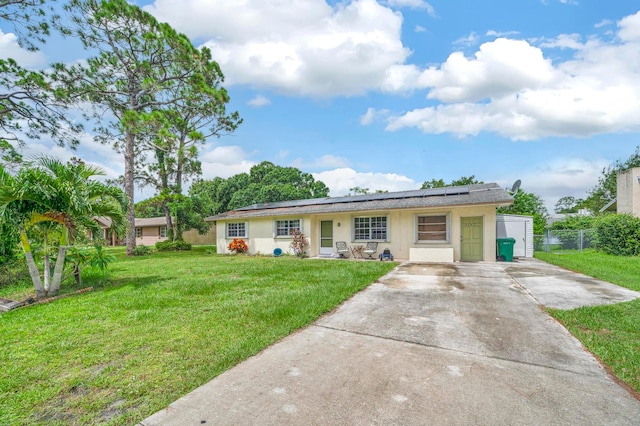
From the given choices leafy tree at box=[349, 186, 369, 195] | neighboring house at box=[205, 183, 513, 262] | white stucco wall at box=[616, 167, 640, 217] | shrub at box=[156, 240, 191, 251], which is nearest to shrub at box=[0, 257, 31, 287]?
neighboring house at box=[205, 183, 513, 262]

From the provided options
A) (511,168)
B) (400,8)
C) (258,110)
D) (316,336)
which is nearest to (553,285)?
(316,336)

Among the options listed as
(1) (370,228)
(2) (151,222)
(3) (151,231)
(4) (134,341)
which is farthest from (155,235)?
(4) (134,341)

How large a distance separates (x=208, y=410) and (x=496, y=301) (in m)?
5.15

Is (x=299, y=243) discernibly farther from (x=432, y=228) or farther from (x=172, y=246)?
(x=172, y=246)

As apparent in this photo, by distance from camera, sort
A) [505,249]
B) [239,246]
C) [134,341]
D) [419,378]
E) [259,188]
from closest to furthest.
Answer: [419,378] < [134,341] < [505,249] < [239,246] < [259,188]

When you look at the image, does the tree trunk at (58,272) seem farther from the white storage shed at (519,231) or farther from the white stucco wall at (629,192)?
the white stucco wall at (629,192)

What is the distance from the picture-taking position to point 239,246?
52.6 ft

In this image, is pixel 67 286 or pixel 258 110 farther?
pixel 258 110

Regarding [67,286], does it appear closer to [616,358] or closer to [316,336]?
[316,336]

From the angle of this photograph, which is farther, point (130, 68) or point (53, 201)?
point (130, 68)

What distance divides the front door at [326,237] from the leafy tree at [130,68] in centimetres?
979

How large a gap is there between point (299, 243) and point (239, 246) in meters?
4.16

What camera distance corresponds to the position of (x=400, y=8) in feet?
28.1

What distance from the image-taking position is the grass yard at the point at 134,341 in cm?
234
